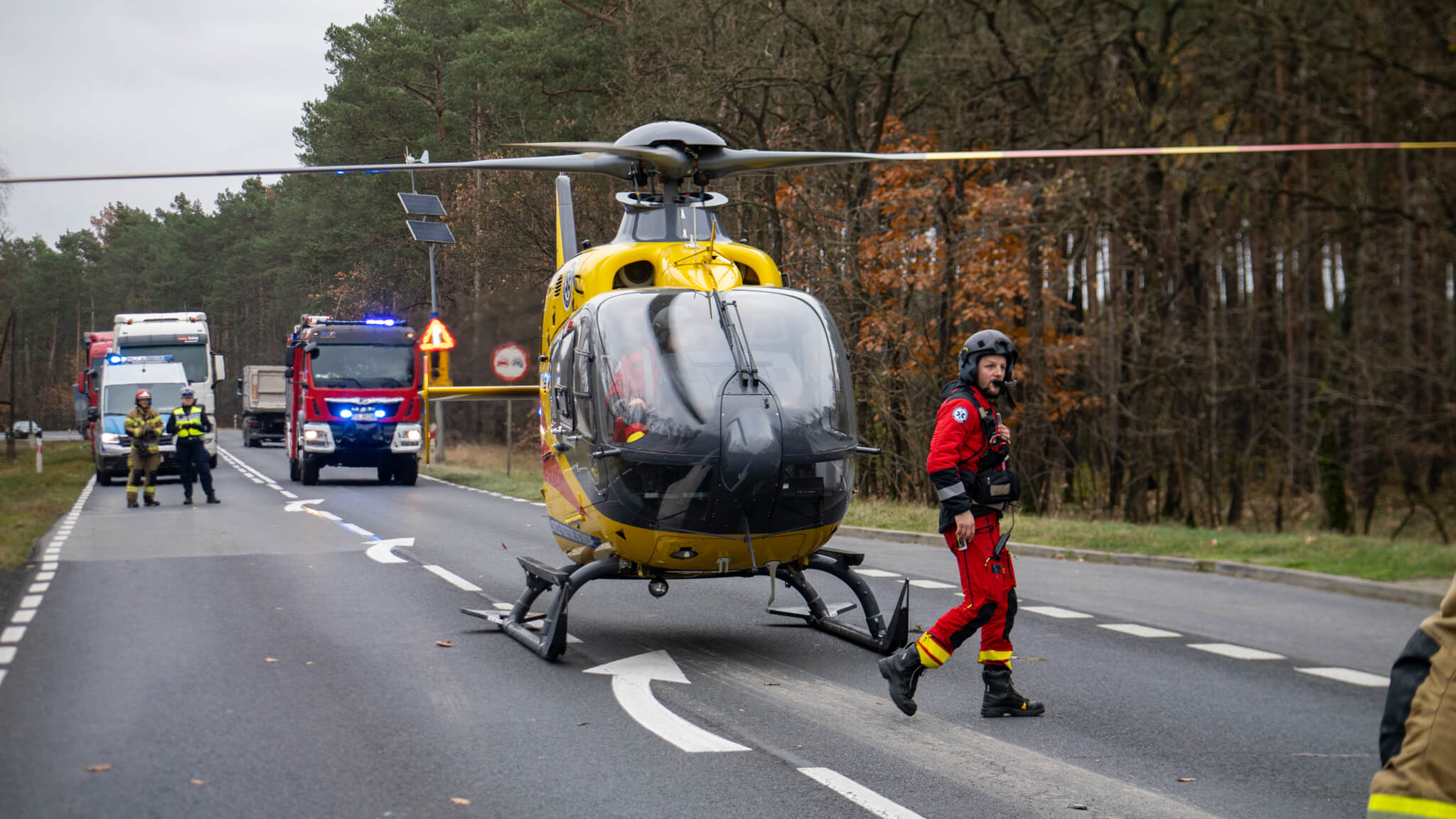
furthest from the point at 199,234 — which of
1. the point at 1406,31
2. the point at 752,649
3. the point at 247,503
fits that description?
the point at 752,649

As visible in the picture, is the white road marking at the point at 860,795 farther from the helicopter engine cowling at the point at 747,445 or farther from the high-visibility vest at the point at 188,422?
the high-visibility vest at the point at 188,422

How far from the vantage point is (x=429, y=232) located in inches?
867

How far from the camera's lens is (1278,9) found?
68.8 ft

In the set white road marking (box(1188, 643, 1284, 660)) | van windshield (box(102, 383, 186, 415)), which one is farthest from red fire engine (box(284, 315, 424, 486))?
white road marking (box(1188, 643, 1284, 660))

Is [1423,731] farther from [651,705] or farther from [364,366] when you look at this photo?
[364,366]

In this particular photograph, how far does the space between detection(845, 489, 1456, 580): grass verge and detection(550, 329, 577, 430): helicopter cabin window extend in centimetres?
829

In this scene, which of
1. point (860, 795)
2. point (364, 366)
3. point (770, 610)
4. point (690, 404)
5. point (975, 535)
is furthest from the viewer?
point (364, 366)

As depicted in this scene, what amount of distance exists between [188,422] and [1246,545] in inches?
681

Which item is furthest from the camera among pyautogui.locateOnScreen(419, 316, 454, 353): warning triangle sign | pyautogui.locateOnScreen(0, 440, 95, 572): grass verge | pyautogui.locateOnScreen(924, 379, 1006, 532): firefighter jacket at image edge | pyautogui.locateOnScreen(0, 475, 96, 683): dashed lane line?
pyautogui.locateOnScreen(419, 316, 454, 353): warning triangle sign

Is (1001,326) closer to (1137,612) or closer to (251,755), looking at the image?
(1137,612)

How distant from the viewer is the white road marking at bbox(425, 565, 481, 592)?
1248cm

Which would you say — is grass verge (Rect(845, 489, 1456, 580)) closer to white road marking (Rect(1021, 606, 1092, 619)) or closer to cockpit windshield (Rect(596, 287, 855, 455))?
white road marking (Rect(1021, 606, 1092, 619))

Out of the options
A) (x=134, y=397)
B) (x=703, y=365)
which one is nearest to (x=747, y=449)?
(x=703, y=365)

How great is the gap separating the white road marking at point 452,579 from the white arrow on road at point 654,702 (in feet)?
12.5
